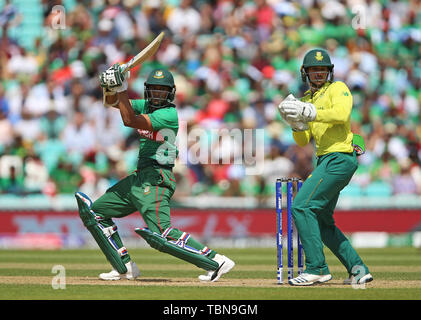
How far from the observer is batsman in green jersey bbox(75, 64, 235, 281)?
23.5 feet

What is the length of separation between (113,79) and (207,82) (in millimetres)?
8969

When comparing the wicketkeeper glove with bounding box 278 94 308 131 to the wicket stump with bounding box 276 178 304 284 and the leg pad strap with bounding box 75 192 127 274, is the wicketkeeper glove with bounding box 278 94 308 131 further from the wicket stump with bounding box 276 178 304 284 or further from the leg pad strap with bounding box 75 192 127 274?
the leg pad strap with bounding box 75 192 127 274

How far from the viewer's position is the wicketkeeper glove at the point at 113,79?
7.05 m

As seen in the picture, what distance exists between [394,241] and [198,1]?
21.8 feet

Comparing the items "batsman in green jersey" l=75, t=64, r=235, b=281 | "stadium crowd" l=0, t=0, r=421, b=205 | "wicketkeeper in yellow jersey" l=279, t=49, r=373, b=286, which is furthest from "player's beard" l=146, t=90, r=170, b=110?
"stadium crowd" l=0, t=0, r=421, b=205

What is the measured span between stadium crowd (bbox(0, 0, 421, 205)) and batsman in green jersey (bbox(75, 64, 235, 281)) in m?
6.34

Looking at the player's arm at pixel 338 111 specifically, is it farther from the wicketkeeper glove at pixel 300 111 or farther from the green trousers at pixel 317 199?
the green trousers at pixel 317 199

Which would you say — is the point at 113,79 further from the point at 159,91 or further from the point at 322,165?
the point at 322,165

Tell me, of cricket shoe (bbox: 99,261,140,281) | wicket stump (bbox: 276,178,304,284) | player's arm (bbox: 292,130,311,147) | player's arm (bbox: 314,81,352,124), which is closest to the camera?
player's arm (bbox: 314,81,352,124)

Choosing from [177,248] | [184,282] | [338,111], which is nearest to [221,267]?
[184,282]
